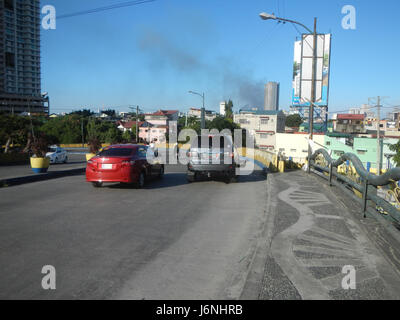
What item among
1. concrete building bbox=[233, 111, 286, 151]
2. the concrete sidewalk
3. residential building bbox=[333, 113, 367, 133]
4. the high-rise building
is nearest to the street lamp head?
the concrete sidewalk

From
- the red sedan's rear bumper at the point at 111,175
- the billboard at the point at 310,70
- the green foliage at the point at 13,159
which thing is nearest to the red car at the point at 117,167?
the red sedan's rear bumper at the point at 111,175

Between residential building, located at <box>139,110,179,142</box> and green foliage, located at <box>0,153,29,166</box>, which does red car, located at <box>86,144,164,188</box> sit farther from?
residential building, located at <box>139,110,179,142</box>

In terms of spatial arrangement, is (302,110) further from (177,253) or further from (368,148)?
(177,253)

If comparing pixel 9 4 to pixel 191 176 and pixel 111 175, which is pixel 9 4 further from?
pixel 111 175

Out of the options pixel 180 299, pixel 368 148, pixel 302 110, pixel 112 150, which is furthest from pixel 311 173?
pixel 302 110

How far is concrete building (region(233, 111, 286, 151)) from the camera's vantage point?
8344 cm

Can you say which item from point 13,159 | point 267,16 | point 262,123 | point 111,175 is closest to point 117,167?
point 111,175

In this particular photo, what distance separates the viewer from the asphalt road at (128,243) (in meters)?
4.14

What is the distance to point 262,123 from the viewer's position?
3501 inches

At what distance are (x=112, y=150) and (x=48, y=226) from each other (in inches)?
218

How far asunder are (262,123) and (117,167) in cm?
8034

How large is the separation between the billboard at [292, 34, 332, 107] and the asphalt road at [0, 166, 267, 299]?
147ft
